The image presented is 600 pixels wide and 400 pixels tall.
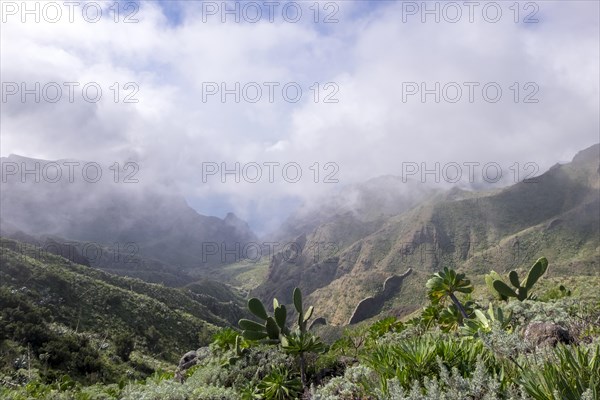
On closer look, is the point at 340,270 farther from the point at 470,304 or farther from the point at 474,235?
the point at 470,304

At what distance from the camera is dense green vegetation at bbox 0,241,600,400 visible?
4.62m

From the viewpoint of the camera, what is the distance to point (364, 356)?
7465 millimetres

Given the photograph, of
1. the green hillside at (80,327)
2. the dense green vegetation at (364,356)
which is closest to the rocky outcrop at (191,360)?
the dense green vegetation at (364,356)

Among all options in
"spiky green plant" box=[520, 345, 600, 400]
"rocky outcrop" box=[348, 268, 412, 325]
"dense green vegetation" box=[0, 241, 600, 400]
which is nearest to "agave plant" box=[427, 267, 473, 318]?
"dense green vegetation" box=[0, 241, 600, 400]

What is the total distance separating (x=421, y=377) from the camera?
5.61 meters

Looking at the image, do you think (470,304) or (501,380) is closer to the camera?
(501,380)

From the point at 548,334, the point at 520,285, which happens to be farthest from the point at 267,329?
the point at 520,285

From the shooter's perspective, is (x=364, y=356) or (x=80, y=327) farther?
(x=80, y=327)

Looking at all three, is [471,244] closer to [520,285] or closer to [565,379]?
[520,285]

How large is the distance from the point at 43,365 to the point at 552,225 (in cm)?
10487

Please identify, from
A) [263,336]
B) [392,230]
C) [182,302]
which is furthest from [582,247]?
[263,336]

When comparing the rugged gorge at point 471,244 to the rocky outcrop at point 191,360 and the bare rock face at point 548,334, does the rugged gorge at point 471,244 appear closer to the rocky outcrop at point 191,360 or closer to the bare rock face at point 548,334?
the rocky outcrop at point 191,360

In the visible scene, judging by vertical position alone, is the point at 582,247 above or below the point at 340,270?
above

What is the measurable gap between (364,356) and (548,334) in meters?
3.68
